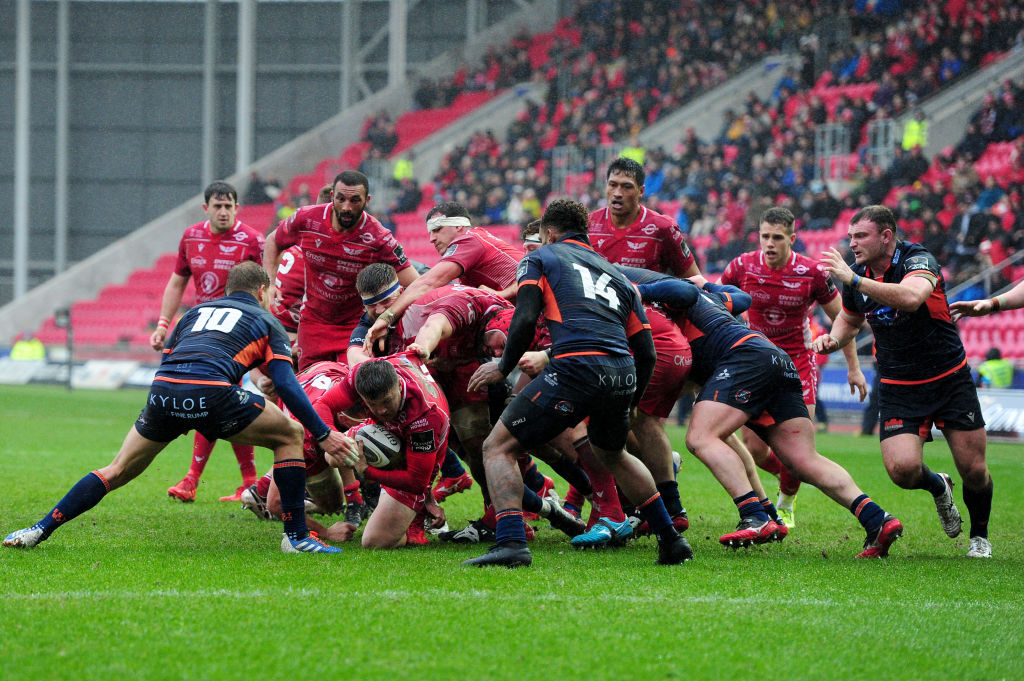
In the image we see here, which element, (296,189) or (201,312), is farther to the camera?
(296,189)

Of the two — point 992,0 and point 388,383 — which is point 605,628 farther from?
point 992,0

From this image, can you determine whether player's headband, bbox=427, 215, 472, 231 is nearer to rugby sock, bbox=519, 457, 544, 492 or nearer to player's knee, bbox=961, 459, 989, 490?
rugby sock, bbox=519, 457, 544, 492

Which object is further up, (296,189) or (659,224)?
(296,189)

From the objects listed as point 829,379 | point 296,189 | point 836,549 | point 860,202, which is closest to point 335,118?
point 296,189

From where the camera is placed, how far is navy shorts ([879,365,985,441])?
24.0ft

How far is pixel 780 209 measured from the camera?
9203 millimetres

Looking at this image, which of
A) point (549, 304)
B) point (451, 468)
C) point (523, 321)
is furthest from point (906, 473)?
point (451, 468)

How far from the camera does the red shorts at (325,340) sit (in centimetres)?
953

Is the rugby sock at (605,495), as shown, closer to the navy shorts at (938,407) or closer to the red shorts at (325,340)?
the navy shorts at (938,407)

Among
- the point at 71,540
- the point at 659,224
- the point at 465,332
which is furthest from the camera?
the point at 659,224

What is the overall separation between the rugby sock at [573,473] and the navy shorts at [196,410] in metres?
2.38

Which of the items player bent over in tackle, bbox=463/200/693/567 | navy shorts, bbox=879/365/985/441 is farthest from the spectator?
player bent over in tackle, bbox=463/200/693/567

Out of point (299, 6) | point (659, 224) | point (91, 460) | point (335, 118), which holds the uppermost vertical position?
point (299, 6)

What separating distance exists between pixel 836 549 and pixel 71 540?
489cm
